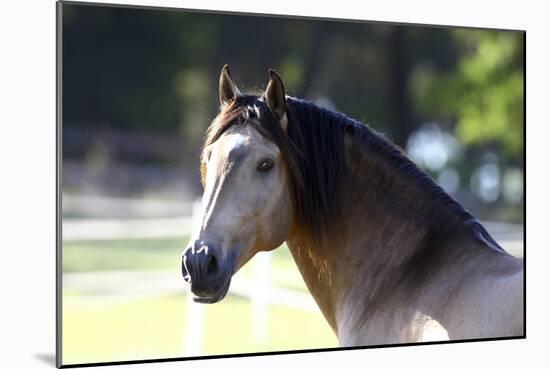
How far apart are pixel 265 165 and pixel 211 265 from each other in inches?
12.7

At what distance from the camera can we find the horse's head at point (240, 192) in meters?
2.21

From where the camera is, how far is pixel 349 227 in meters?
2.44

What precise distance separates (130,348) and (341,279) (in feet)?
9.38

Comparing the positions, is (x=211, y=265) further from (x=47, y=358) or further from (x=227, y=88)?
(x=47, y=358)

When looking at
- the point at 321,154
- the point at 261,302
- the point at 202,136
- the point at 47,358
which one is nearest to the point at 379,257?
the point at 321,154

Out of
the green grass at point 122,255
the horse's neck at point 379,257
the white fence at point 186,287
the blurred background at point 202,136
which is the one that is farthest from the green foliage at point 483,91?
the horse's neck at point 379,257

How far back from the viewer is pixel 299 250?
246 cm

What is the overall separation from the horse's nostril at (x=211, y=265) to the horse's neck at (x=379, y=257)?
0.33m

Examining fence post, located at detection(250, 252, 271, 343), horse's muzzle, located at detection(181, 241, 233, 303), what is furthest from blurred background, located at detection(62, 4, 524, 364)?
horse's muzzle, located at detection(181, 241, 233, 303)

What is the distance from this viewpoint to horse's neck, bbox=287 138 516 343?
2.38 meters

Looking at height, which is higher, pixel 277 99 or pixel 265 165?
pixel 277 99
